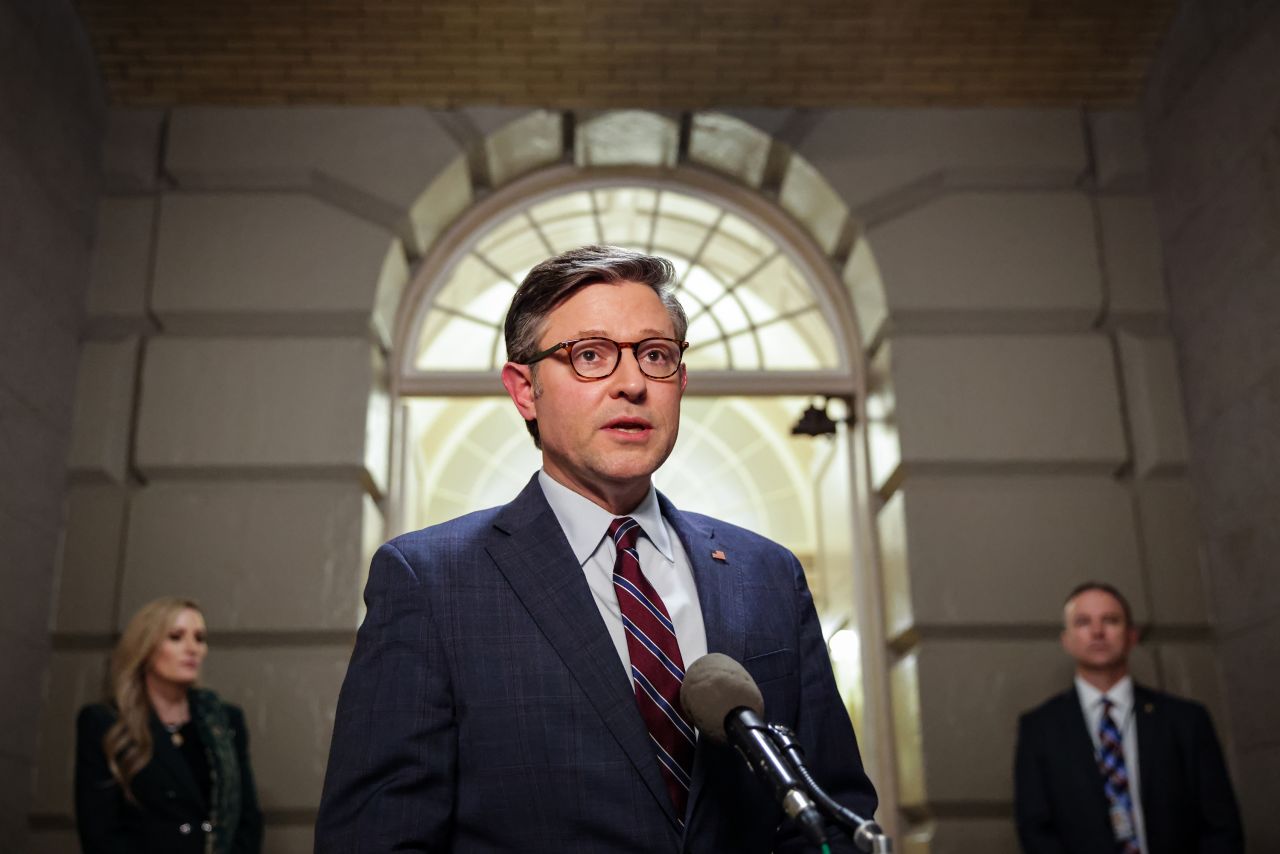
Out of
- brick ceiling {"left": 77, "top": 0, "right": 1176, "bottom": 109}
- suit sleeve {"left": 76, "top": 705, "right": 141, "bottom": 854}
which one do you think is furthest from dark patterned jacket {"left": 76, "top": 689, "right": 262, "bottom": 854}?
brick ceiling {"left": 77, "top": 0, "right": 1176, "bottom": 109}

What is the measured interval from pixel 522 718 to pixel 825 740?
41 centimetres

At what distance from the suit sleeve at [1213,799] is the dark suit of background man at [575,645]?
2.50m

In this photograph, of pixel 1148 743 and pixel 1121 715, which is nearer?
pixel 1148 743

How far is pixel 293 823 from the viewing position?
3.97 metres

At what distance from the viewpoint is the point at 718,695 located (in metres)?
1.19

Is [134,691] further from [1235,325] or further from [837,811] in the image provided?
[1235,325]

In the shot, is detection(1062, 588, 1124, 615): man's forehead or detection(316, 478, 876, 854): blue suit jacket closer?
detection(316, 478, 876, 854): blue suit jacket

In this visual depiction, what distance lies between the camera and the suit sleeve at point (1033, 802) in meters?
3.59

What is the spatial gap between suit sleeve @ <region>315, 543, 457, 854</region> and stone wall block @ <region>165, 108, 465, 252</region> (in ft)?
11.5

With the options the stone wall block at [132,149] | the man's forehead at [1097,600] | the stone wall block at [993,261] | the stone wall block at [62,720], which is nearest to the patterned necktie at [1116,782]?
the man's forehead at [1097,600]

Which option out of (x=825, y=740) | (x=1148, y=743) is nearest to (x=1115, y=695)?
(x=1148, y=743)

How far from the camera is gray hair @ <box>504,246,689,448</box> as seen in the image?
160cm

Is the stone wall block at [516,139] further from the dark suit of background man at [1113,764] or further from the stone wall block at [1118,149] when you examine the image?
the dark suit of background man at [1113,764]

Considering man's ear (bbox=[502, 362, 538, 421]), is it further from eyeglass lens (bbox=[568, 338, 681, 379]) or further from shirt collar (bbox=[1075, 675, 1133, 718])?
shirt collar (bbox=[1075, 675, 1133, 718])
